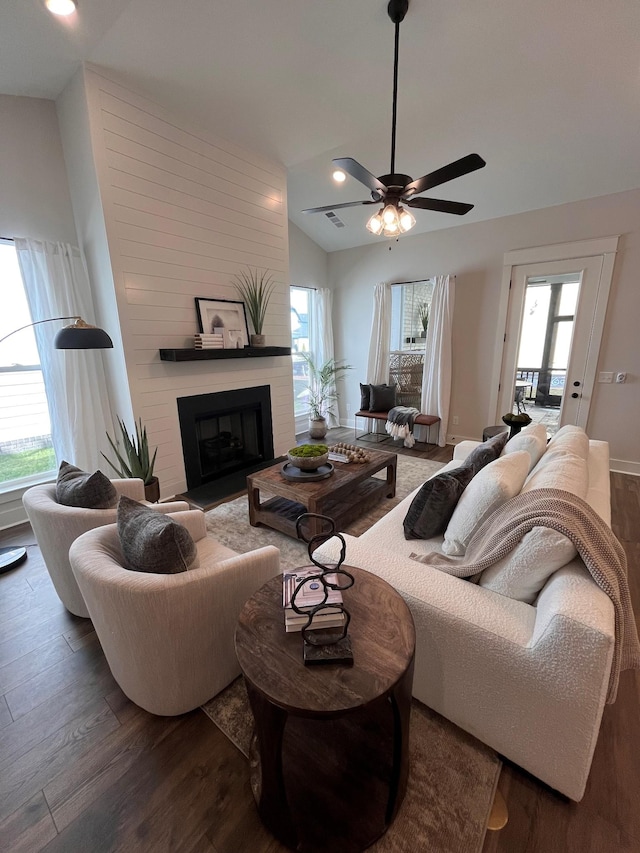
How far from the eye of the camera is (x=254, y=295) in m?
3.75

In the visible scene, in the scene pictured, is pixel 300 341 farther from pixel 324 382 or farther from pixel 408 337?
pixel 408 337

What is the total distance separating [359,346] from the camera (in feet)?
18.5

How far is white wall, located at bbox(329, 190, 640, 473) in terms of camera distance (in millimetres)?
3551

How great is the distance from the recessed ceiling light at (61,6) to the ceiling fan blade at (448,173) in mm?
2104

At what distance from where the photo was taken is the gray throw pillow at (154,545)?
1.29 meters

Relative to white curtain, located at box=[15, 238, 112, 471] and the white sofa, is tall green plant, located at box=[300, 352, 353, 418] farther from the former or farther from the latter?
the white sofa

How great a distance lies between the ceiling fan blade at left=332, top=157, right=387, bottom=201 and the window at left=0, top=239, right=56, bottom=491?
2.65 meters

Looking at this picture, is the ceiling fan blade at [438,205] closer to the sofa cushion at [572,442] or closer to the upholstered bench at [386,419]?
the sofa cushion at [572,442]

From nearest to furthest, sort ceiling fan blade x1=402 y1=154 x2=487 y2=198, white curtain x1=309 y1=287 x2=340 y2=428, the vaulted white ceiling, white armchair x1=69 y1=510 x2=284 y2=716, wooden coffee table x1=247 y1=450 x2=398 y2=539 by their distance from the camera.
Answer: white armchair x1=69 y1=510 x2=284 y2=716, ceiling fan blade x1=402 y1=154 x2=487 y2=198, the vaulted white ceiling, wooden coffee table x1=247 y1=450 x2=398 y2=539, white curtain x1=309 y1=287 x2=340 y2=428

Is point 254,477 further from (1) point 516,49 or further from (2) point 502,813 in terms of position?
(1) point 516,49

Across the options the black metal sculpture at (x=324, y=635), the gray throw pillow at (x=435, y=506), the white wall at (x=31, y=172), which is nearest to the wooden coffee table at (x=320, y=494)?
the gray throw pillow at (x=435, y=506)

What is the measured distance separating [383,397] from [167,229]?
3.34m

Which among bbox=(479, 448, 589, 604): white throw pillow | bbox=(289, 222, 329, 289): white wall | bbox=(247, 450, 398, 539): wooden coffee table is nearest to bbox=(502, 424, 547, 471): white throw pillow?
bbox=(479, 448, 589, 604): white throw pillow

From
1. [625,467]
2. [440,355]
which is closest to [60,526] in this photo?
[440,355]
